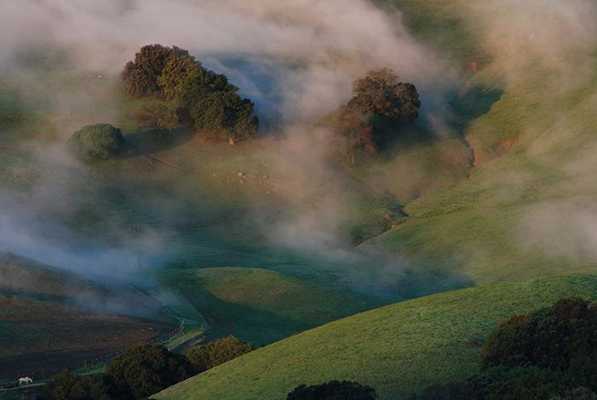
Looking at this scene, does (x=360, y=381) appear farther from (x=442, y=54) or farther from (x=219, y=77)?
(x=442, y=54)

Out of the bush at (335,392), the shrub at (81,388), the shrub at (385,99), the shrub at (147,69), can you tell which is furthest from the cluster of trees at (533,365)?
the shrub at (147,69)

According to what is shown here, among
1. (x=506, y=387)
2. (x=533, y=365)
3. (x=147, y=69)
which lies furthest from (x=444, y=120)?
(x=506, y=387)

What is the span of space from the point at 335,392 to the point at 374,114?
2855 inches

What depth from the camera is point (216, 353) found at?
5016 centimetres

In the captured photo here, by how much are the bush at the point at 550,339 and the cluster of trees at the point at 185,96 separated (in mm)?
64423

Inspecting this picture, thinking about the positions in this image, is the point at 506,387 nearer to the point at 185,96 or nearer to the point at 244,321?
the point at 244,321

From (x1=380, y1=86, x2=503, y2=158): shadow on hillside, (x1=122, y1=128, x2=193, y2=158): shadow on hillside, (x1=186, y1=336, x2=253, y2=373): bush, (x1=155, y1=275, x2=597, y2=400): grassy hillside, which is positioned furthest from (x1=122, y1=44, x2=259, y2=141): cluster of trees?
(x1=155, y1=275, x2=597, y2=400): grassy hillside

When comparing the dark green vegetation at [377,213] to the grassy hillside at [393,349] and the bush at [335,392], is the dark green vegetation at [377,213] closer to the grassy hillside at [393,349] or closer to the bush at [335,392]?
the grassy hillside at [393,349]

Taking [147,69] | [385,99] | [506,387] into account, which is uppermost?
[147,69]

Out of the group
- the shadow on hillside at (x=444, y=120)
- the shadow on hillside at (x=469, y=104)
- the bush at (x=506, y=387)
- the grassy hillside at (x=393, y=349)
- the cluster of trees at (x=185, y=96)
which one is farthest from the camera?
the shadow on hillside at (x=469, y=104)

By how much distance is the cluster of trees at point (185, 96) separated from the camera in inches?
3932

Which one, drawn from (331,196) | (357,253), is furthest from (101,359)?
(331,196)

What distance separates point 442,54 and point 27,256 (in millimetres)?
63072

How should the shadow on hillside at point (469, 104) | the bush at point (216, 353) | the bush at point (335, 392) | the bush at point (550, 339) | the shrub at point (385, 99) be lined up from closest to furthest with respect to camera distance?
Result: the bush at point (335, 392), the bush at point (550, 339), the bush at point (216, 353), the shrub at point (385, 99), the shadow on hillside at point (469, 104)
